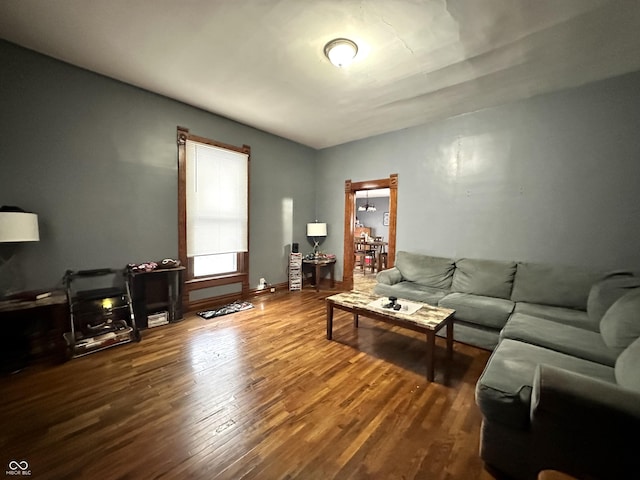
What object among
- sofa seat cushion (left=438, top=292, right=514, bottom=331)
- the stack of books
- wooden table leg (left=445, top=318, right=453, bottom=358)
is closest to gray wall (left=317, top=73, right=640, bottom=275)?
sofa seat cushion (left=438, top=292, right=514, bottom=331)

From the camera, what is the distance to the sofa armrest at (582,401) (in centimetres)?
98

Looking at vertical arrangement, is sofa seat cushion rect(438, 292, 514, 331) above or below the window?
below

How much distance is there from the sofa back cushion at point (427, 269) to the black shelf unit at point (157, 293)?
3.20 meters

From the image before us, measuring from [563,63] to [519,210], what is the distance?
5.15 feet

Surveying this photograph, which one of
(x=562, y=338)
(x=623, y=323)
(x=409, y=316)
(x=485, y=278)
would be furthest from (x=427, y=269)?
(x=623, y=323)

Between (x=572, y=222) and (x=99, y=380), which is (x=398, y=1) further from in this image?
(x=99, y=380)

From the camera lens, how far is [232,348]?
255 centimetres

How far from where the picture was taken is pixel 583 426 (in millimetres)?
1038

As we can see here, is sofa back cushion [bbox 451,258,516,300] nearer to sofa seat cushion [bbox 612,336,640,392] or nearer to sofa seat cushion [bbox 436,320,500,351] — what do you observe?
sofa seat cushion [bbox 436,320,500,351]

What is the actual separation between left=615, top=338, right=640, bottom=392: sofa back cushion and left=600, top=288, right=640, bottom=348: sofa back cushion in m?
0.35

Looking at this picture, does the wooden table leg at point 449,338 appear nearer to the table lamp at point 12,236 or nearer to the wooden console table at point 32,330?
the wooden console table at point 32,330

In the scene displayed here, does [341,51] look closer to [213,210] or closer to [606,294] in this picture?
[213,210]

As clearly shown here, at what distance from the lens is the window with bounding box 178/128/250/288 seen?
3.52 m

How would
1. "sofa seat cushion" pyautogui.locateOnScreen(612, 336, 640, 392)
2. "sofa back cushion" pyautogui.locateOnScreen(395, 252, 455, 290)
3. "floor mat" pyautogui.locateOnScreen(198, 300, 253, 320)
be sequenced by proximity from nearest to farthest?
"sofa seat cushion" pyautogui.locateOnScreen(612, 336, 640, 392) → "floor mat" pyautogui.locateOnScreen(198, 300, 253, 320) → "sofa back cushion" pyautogui.locateOnScreen(395, 252, 455, 290)
